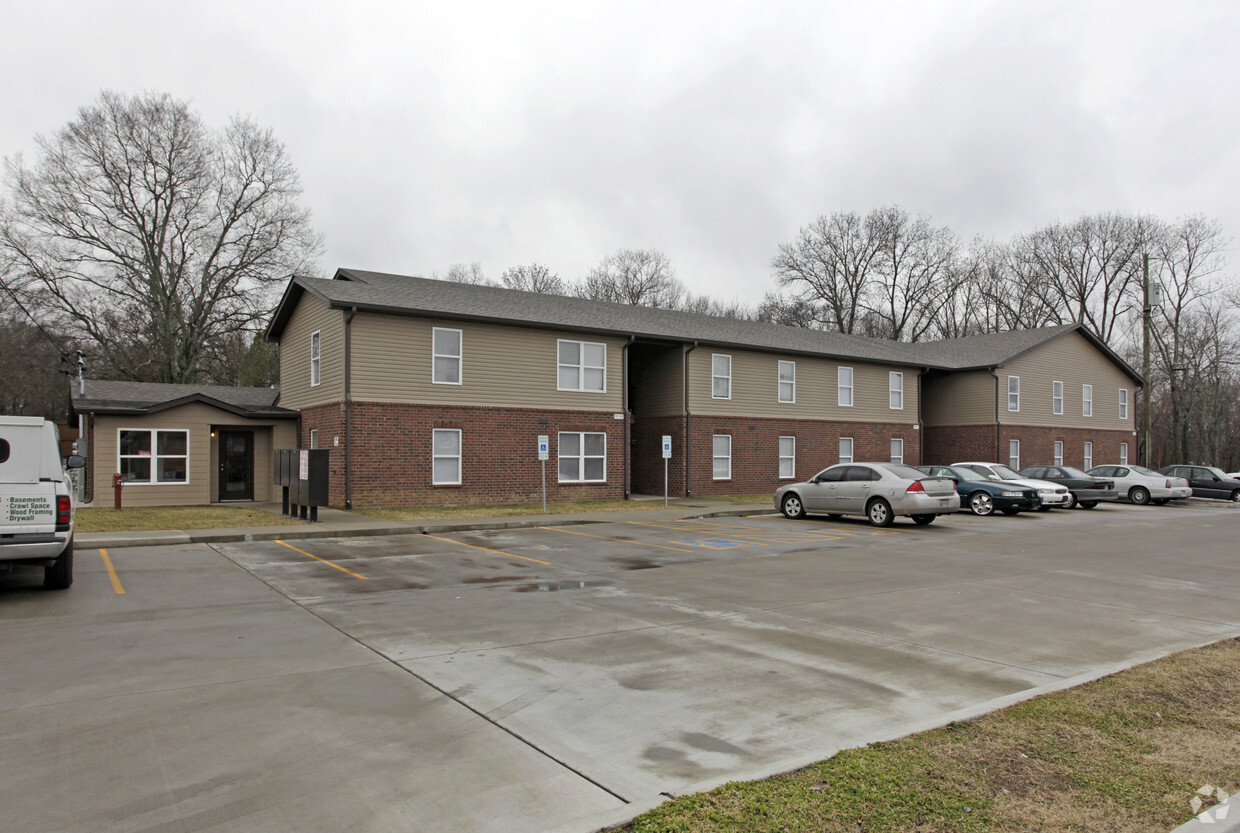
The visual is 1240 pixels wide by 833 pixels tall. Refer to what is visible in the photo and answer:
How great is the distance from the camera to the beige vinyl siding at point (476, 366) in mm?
21859

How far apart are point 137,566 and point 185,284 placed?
3193 cm

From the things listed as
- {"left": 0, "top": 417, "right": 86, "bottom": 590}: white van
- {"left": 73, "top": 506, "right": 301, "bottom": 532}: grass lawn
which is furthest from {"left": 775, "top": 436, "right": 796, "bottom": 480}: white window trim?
{"left": 0, "top": 417, "right": 86, "bottom": 590}: white van

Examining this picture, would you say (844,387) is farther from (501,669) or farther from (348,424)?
(501,669)

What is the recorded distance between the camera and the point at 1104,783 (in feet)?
13.1

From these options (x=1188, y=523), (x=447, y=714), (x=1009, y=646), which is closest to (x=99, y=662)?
(x=447, y=714)

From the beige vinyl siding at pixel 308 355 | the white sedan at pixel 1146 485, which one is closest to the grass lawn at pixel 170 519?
the beige vinyl siding at pixel 308 355

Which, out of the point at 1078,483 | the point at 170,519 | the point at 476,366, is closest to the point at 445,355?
the point at 476,366

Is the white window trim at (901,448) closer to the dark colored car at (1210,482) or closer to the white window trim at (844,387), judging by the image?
the white window trim at (844,387)

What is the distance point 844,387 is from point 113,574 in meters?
27.3

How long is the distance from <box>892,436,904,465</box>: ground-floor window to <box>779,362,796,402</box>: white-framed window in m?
6.25

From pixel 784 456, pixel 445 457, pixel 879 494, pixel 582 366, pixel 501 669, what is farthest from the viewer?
pixel 784 456

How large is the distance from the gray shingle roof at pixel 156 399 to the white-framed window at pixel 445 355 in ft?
18.7

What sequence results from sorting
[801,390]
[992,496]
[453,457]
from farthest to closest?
[801,390], [453,457], [992,496]

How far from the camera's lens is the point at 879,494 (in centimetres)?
1905
